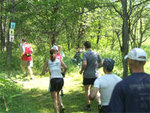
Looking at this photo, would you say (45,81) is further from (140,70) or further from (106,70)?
(140,70)

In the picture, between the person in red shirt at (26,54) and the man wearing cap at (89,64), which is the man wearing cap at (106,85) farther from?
the person in red shirt at (26,54)

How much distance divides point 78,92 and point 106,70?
172 inches

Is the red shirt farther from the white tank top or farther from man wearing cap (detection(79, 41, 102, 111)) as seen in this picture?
man wearing cap (detection(79, 41, 102, 111))

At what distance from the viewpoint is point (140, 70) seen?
2.04 metres

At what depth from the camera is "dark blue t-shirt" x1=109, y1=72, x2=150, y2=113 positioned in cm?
192

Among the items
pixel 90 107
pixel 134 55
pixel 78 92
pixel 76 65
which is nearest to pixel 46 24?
pixel 76 65

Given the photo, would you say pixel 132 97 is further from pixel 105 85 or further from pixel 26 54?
pixel 26 54

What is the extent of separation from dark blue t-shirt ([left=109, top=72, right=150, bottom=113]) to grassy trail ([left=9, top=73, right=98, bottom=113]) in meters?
3.84

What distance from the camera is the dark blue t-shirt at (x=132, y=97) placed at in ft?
6.29

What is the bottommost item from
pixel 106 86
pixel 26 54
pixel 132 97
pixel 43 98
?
pixel 43 98

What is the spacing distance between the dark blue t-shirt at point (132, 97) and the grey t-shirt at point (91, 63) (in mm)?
3387

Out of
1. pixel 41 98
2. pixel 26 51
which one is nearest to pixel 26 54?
pixel 26 51

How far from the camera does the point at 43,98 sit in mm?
6879

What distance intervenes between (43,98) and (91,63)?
2562mm
